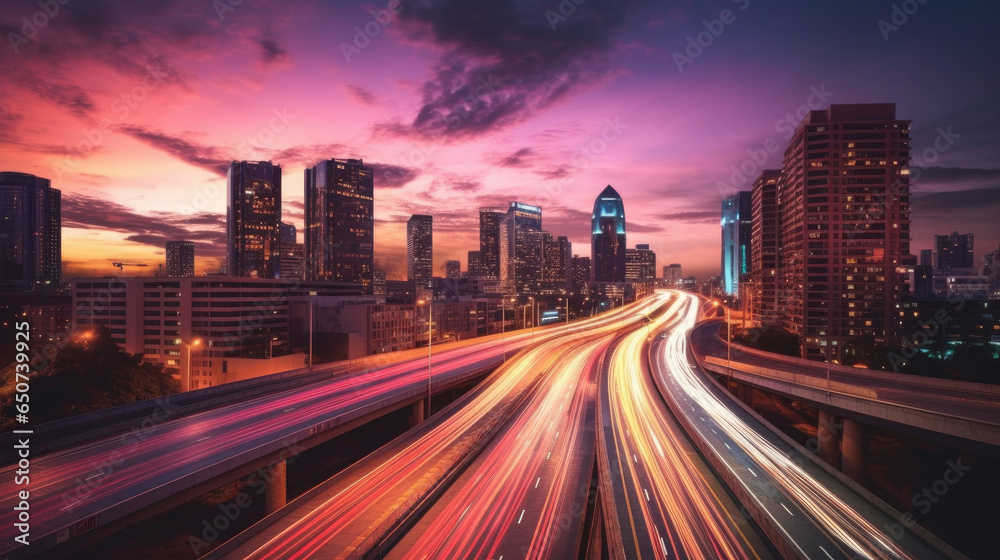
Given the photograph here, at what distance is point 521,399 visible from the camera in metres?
38.4

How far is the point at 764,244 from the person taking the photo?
14488cm

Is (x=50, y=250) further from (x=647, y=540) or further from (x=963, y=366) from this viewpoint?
(x=963, y=366)

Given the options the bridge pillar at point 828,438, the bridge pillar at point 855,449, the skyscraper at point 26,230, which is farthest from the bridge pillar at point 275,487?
the skyscraper at point 26,230

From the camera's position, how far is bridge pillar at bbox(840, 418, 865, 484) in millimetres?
32156

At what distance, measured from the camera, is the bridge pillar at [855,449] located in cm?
3216

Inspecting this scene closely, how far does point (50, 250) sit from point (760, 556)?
768 feet

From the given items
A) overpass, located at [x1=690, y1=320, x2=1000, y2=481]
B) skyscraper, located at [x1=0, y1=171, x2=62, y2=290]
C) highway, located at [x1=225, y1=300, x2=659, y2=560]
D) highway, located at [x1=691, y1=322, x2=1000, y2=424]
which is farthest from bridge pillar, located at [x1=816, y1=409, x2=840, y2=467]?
skyscraper, located at [x1=0, y1=171, x2=62, y2=290]

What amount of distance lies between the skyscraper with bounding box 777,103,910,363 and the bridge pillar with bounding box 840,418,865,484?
73.2 meters

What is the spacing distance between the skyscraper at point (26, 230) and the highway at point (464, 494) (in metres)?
175

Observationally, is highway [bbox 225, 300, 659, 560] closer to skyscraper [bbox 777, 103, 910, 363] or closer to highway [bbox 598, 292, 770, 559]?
highway [bbox 598, 292, 770, 559]

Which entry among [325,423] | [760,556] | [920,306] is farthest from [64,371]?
[920,306]

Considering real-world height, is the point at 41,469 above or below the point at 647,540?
above

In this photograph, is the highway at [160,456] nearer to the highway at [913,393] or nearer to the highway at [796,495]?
the highway at [796,495]

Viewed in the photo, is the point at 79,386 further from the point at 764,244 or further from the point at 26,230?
the point at 26,230
